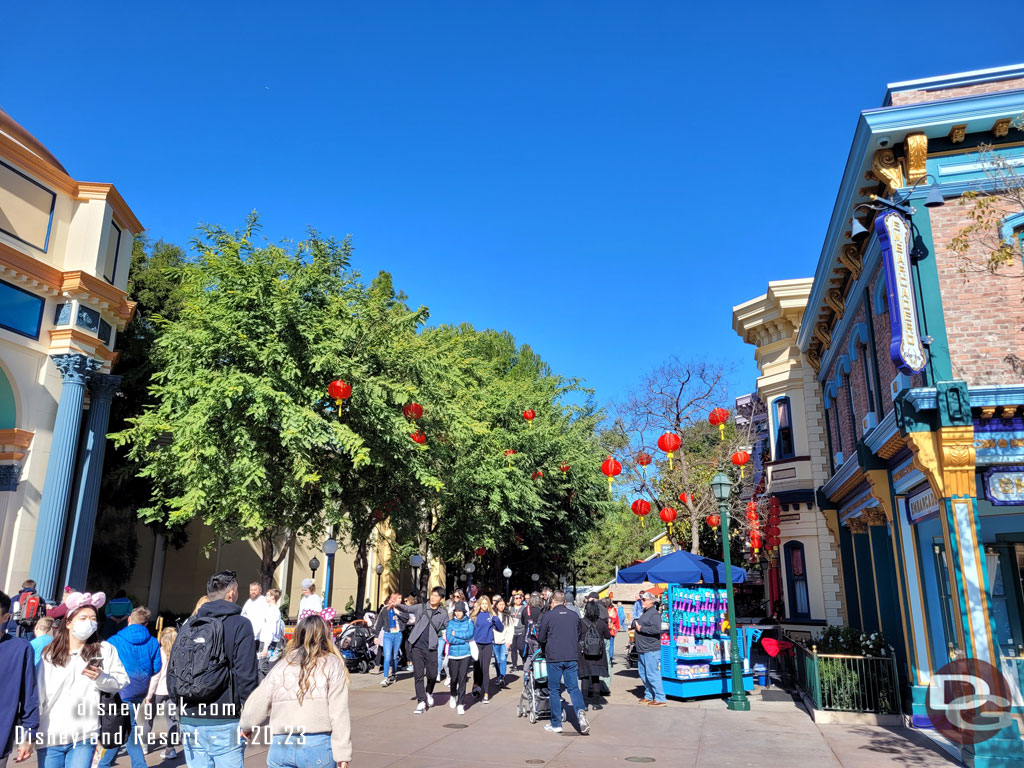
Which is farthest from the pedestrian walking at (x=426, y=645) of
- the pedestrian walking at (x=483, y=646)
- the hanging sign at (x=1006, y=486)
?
the hanging sign at (x=1006, y=486)

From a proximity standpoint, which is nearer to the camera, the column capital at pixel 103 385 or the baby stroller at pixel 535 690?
the baby stroller at pixel 535 690

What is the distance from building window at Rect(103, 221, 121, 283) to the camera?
21453 mm

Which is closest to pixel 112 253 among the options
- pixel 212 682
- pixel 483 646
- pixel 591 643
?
pixel 483 646

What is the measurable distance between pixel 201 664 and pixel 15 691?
1.10m

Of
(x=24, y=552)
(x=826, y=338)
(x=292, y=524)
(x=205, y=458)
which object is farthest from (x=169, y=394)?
(x=826, y=338)

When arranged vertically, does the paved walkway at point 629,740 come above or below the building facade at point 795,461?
below

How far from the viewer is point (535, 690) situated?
11.6m

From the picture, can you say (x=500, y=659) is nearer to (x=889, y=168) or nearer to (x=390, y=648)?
(x=390, y=648)

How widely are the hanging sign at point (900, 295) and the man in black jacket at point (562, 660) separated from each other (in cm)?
595

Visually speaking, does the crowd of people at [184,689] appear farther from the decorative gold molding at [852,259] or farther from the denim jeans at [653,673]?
the decorative gold molding at [852,259]

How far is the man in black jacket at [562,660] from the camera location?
10234 mm

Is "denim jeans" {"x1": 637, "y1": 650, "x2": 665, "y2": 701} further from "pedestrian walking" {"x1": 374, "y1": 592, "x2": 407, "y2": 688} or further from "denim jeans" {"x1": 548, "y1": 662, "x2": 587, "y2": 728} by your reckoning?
"pedestrian walking" {"x1": 374, "y1": 592, "x2": 407, "y2": 688}

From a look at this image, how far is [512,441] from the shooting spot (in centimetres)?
2761

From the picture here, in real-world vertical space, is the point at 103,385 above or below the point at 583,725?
above
